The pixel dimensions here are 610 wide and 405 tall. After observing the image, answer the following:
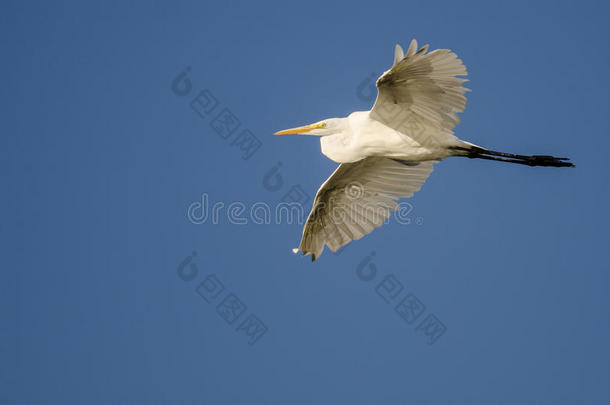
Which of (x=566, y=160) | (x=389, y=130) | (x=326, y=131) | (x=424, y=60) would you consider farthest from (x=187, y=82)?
(x=566, y=160)

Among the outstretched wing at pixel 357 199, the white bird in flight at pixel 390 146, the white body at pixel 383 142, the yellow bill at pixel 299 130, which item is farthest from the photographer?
the outstretched wing at pixel 357 199

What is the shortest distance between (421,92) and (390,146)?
0.83 m

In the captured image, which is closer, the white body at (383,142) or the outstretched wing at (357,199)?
the white body at (383,142)

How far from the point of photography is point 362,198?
9156 millimetres

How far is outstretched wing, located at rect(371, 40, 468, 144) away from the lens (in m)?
6.84

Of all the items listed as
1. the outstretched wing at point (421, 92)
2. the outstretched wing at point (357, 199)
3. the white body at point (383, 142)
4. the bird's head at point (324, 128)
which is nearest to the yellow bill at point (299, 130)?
the bird's head at point (324, 128)

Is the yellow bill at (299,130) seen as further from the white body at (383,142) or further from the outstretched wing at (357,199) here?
the outstretched wing at (357,199)

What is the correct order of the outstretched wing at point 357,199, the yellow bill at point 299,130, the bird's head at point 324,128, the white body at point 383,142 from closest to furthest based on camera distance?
the white body at point 383,142, the bird's head at point 324,128, the yellow bill at point 299,130, the outstretched wing at point 357,199

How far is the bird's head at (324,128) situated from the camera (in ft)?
26.8

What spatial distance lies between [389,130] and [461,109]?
809mm

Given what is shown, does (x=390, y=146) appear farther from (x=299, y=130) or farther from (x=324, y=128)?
(x=299, y=130)

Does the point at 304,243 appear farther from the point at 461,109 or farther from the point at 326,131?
the point at 461,109

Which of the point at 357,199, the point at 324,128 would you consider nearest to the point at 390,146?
the point at 324,128

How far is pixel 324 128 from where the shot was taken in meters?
8.30
